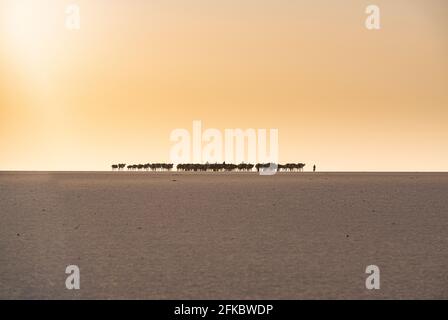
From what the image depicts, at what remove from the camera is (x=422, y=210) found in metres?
30.2

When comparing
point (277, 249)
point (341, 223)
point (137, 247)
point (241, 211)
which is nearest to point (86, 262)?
point (137, 247)

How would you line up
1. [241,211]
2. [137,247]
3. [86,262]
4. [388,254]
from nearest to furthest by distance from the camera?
1. [86,262]
2. [388,254]
3. [137,247]
4. [241,211]

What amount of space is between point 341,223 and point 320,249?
276 inches

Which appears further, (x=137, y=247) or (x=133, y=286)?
(x=137, y=247)

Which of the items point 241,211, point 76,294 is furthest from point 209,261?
point 241,211

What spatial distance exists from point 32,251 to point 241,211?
13.6m

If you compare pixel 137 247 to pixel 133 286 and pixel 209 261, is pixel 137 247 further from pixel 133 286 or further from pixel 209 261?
pixel 133 286

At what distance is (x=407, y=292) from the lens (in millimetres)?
11508

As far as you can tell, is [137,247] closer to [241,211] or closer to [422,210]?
[241,211]
